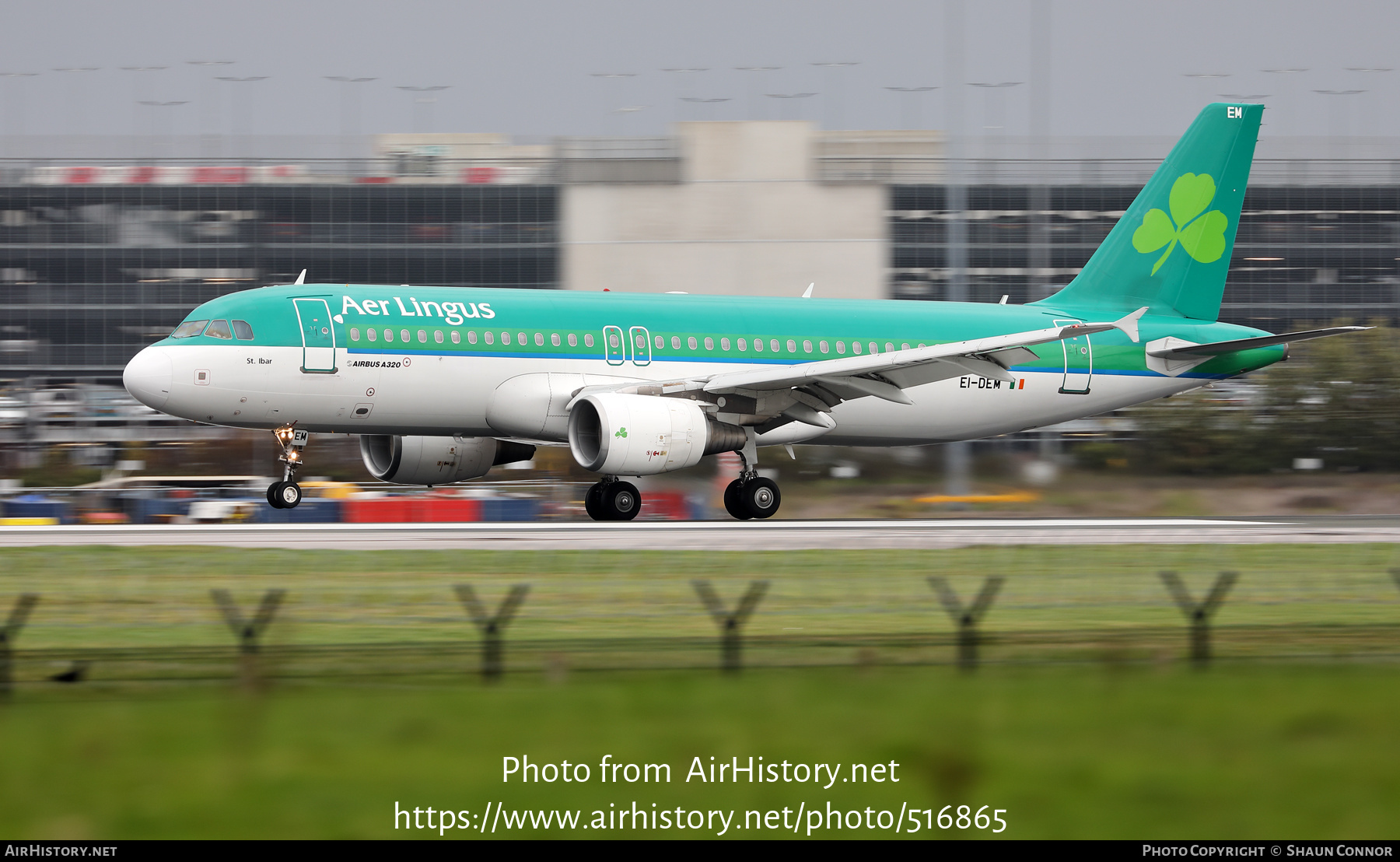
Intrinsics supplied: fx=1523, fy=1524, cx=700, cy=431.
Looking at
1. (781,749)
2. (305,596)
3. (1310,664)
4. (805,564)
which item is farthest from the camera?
(805,564)

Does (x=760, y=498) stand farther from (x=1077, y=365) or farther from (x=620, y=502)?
(x=1077, y=365)

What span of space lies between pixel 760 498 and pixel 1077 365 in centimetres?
807

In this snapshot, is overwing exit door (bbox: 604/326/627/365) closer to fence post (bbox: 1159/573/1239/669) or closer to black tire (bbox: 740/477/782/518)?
black tire (bbox: 740/477/782/518)

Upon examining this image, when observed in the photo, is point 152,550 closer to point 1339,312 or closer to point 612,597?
point 612,597

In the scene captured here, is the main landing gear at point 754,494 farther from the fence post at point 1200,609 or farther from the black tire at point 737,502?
the fence post at point 1200,609

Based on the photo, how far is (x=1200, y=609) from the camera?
13.3 meters

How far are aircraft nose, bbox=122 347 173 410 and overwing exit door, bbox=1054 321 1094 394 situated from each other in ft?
60.6

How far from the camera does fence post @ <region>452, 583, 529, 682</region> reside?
11.3m

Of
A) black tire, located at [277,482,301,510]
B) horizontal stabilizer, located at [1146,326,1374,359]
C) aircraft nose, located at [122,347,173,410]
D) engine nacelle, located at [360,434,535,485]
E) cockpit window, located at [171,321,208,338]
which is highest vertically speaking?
cockpit window, located at [171,321,208,338]

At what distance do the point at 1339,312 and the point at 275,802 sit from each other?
106 metres

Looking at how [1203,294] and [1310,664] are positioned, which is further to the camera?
[1203,294]

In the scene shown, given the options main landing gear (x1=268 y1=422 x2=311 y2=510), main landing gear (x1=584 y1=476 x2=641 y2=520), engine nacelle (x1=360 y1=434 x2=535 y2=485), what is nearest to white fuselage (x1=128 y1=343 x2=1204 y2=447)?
main landing gear (x1=268 y1=422 x2=311 y2=510)

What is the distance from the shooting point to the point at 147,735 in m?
9.28
